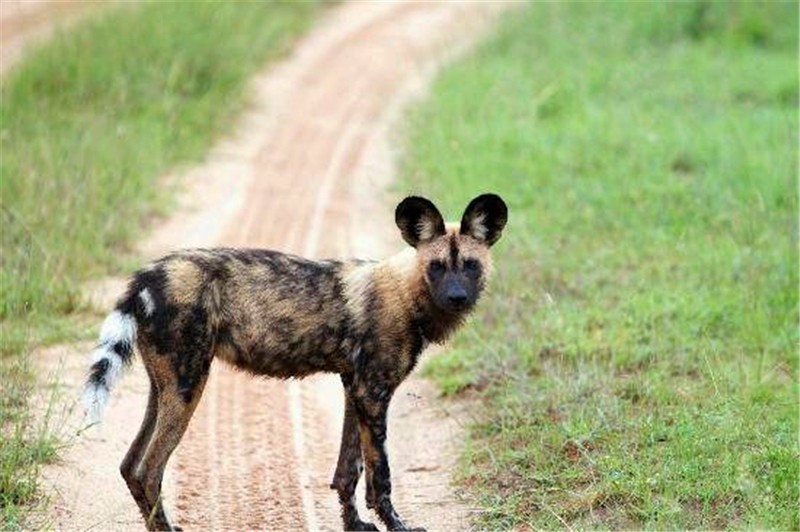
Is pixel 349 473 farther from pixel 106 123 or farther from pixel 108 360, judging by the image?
pixel 106 123

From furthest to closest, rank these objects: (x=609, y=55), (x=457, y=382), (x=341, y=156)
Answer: (x=609, y=55) < (x=341, y=156) < (x=457, y=382)

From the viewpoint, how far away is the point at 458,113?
12.5 m

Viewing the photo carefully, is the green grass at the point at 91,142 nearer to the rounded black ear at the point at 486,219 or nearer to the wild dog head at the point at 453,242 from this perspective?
the wild dog head at the point at 453,242

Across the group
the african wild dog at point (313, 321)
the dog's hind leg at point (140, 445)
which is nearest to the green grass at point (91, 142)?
the dog's hind leg at point (140, 445)

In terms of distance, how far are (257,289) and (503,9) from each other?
495 inches

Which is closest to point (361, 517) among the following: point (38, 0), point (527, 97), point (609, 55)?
point (527, 97)

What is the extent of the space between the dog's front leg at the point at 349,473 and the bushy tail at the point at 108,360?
924 mm

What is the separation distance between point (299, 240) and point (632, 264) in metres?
2.20

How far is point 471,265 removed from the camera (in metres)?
5.58

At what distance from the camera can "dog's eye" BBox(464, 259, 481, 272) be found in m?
5.57

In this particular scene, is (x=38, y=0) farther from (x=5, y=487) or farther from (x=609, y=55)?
(x=5, y=487)

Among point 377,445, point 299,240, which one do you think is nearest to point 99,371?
point 377,445

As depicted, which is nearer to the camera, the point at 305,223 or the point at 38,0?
the point at 305,223

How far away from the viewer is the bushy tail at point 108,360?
16.4 feet
